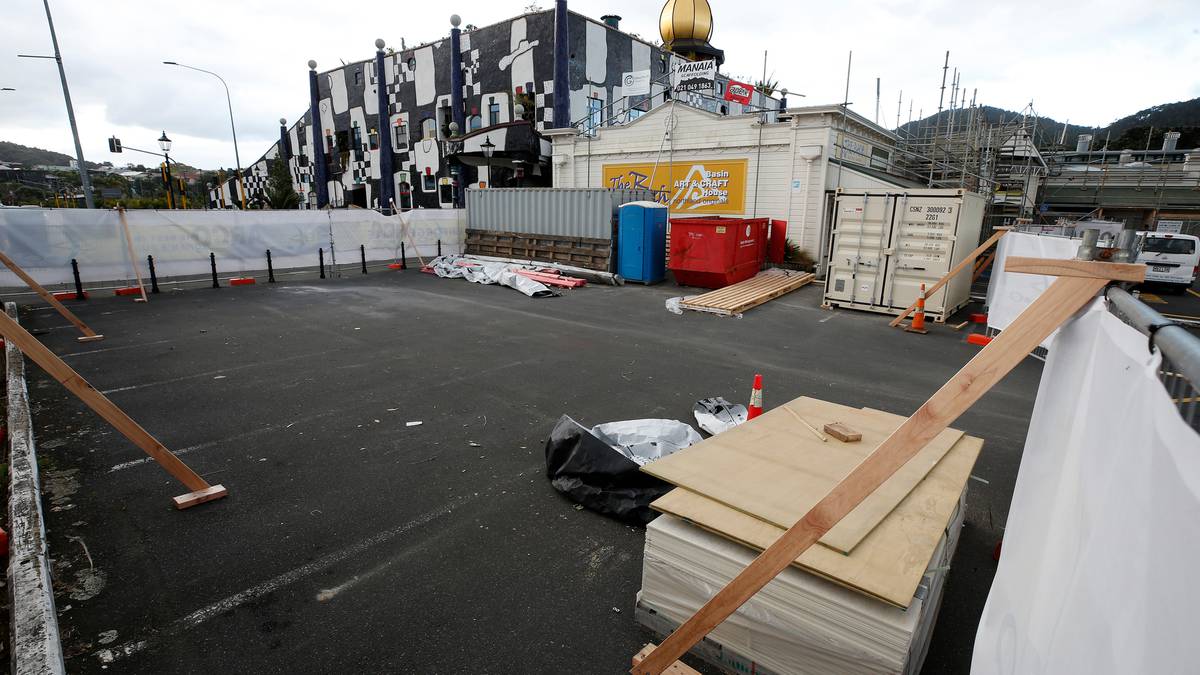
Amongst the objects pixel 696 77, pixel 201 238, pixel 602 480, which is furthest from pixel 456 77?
pixel 602 480

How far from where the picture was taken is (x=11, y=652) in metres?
2.96

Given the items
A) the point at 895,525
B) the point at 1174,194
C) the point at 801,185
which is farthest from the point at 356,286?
the point at 1174,194

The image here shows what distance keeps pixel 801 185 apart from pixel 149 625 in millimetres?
17719

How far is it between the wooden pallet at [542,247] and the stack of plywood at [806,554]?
13827 mm

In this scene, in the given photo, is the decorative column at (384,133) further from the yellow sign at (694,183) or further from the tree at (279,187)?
the yellow sign at (694,183)

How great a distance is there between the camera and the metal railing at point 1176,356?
1.04 meters

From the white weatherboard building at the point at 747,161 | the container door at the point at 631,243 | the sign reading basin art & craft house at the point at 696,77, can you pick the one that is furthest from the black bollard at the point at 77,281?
the sign reading basin art & craft house at the point at 696,77

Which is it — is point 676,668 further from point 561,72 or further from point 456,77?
point 456,77

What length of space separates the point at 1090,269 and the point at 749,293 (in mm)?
12217

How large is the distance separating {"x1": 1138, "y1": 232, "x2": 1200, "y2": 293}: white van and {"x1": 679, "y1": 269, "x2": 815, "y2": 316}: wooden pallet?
10.1 metres

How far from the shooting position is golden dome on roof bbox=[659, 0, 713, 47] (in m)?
25.1

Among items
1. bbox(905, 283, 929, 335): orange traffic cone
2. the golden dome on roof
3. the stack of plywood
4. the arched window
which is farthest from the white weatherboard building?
the stack of plywood

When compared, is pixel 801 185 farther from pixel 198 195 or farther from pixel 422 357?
pixel 198 195

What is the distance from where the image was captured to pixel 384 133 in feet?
108
